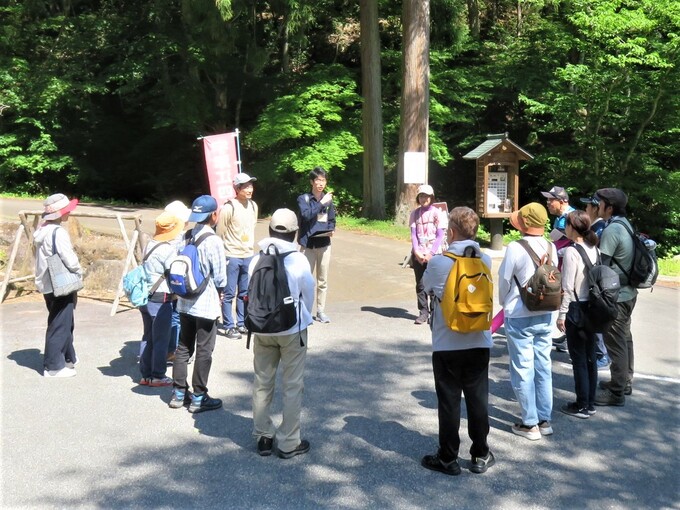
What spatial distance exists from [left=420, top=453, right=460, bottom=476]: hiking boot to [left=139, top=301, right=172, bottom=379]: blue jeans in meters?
2.76

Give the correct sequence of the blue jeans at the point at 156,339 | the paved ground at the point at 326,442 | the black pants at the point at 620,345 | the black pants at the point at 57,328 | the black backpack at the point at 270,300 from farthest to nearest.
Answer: the black pants at the point at 57,328 → the blue jeans at the point at 156,339 → the black pants at the point at 620,345 → the black backpack at the point at 270,300 → the paved ground at the point at 326,442

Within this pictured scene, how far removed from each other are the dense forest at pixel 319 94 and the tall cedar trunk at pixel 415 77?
3.04m

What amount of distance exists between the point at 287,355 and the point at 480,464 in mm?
1477

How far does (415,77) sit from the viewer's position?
16531 mm

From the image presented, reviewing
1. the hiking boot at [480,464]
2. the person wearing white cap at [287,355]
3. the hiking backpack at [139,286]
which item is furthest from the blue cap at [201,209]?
the hiking boot at [480,464]

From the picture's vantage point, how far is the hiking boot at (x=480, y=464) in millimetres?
4387

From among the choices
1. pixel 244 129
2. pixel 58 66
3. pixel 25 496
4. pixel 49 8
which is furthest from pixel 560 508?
pixel 49 8

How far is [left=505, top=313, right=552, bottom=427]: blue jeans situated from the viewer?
16.1 ft

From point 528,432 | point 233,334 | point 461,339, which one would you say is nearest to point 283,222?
point 461,339

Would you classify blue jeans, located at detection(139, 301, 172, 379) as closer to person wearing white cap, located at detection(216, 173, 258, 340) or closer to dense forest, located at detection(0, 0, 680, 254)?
person wearing white cap, located at detection(216, 173, 258, 340)

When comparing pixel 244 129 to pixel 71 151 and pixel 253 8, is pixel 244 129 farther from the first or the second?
pixel 71 151

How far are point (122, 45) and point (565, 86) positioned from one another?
1487 centimetres

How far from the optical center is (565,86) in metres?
20.2

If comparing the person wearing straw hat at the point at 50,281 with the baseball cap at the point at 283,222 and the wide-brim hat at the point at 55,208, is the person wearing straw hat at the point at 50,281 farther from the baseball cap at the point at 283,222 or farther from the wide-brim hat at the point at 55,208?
the baseball cap at the point at 283,222
